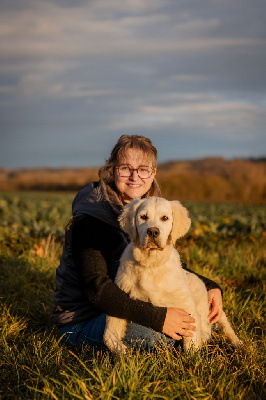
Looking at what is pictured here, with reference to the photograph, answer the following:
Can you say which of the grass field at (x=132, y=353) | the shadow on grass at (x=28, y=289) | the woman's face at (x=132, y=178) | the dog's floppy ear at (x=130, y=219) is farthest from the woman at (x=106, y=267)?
the shadow on grass at (x=28, y=289)

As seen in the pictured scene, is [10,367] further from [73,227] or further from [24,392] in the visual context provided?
[73,227]

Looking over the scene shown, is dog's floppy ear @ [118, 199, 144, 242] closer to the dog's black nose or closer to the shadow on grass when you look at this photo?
the dog's black nose

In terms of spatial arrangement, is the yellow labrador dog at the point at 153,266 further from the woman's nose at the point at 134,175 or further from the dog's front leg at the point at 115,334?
the woman's nose at the point at 134,175

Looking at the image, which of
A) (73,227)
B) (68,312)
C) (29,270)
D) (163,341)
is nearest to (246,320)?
(163,341)

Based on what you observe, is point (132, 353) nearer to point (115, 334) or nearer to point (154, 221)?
point (115, 334)

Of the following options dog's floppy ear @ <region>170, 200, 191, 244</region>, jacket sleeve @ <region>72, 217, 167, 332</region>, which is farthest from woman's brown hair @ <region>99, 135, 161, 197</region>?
dog's floppy ear @ <region>170, 200, 191, 244</region>

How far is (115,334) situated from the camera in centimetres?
364

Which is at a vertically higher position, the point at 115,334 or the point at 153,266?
the point at 153,266

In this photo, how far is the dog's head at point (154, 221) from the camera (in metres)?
3.44

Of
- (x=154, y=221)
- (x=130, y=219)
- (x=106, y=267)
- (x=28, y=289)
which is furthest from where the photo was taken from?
(x=28, y=289)

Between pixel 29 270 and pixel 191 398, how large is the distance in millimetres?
3972

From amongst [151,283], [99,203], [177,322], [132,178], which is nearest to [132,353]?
[177,322]

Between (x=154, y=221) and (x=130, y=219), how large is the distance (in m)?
0.23

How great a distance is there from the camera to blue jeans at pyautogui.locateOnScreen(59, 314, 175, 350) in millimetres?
3717
